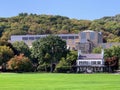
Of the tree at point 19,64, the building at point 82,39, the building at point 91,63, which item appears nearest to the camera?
the tree at point 19,64

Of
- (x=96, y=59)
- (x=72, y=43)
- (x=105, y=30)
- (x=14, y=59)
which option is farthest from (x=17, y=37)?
(x=14, y=59)

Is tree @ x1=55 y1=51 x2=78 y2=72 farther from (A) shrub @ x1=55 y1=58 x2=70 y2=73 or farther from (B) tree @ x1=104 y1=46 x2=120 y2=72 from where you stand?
(B) tree @ x1=104 y1=46 x2=120 y2=72

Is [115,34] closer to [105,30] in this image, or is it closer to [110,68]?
[105,30]

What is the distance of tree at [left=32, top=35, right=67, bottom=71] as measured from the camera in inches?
4454

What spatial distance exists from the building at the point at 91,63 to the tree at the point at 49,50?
27.4ft

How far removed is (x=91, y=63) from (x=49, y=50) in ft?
53.4

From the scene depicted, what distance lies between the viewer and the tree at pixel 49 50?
4454 inches

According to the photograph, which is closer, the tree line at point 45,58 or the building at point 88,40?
the tree line at point 45,58

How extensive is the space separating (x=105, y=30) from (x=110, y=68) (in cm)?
8176

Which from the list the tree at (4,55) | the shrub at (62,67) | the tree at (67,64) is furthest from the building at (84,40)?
the tree at (4,55)

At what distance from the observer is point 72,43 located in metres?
169

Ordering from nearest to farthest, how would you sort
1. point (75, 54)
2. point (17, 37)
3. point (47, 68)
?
1. point (47, 68)
2. point (75, 54)
3. point (17, 37)
